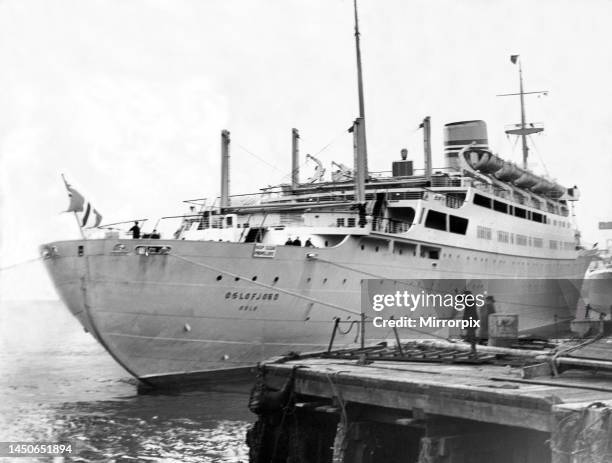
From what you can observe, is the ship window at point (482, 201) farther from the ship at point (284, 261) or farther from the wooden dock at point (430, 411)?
the wooden dock at point (430, 411)

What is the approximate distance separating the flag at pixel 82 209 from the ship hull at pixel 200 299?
29.7 inches

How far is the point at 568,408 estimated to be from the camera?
25.4 feet

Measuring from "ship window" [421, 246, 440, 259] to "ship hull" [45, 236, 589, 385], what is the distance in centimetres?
476

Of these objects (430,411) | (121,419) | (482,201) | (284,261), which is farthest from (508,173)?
(430,411)

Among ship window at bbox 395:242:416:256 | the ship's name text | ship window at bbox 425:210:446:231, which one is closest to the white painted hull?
ship window at bbox 425:210:446:231

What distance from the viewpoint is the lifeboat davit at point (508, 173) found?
124ft

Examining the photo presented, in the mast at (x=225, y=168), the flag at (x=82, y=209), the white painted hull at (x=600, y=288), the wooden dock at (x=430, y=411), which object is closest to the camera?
the wooden dock at (x=430, y=411)

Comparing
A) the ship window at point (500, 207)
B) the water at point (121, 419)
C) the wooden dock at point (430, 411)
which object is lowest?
the water at point (121, 419)

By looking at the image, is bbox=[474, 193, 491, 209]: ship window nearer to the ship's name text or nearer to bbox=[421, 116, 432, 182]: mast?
bbox=[421, 116, 432, 182]: mast

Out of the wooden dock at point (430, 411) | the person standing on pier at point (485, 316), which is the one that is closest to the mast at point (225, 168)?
the person standing on pier at point (485, 316)

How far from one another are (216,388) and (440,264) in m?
11.2

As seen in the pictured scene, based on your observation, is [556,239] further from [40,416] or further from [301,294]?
[40,416]

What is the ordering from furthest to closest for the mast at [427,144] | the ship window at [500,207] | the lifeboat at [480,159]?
the lifeboat at [480,159]
the ship window at [500,207]
the mast at [427,144]

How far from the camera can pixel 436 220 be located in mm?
30406
